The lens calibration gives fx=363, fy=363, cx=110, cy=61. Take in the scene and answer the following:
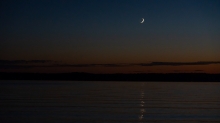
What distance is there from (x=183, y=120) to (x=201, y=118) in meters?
1.45

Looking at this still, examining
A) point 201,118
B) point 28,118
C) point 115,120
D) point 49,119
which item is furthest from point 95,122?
point 201,118

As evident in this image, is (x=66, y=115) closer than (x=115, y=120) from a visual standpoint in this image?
No

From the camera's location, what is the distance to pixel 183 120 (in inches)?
762

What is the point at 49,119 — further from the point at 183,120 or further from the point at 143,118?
the point at 183,120

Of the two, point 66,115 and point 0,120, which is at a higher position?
point 66,115

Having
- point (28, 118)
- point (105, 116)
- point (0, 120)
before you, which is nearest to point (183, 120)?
point (105, 116)

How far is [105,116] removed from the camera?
20844 mm

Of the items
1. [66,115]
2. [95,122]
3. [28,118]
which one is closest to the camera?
[95,122]

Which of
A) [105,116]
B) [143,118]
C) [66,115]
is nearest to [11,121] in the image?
[66,115]

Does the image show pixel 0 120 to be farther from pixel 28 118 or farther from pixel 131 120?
pixel 131 120

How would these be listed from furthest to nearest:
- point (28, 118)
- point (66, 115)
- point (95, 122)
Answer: point (66, 115) < point (28, 118) < point (95, 122)

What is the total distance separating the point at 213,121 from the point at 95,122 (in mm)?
6151

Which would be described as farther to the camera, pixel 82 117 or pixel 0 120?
pixel 82 117

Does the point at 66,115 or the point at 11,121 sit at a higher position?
the point at 66,115
